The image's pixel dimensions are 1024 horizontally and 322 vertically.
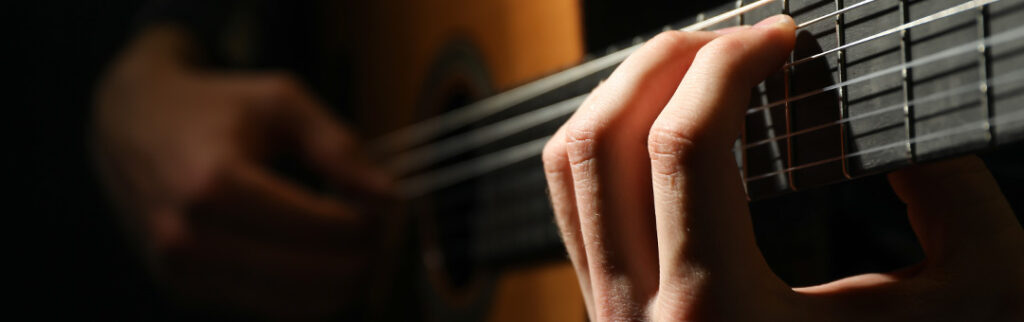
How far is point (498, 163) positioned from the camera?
2.75 feet

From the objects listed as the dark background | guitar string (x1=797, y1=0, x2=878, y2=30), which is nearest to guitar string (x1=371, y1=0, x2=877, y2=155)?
guitar string (x1=797, y1=0, x2=878, y2=30)

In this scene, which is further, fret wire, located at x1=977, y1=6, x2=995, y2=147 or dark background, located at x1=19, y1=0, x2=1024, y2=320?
dark background, located at x1=19, y1=0, x2=1024, y2=320

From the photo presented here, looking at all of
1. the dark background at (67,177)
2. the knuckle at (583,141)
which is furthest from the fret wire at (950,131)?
the dark background at (67,177)

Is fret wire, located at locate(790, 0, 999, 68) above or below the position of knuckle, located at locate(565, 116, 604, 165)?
above

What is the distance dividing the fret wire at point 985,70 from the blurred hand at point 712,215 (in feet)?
0.26

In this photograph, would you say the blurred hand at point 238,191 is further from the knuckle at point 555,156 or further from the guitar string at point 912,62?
the guitar string at point 912,62

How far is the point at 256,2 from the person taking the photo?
4.51 ft

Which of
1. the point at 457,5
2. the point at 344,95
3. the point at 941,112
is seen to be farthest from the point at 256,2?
the point at 941,112

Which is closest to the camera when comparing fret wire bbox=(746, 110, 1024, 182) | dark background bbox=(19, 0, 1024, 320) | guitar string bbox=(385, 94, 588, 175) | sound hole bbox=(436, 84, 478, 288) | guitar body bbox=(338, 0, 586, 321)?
fret wire bbox=(746, 110, 1024, 182)

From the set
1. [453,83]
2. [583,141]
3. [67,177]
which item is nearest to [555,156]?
[583,141]

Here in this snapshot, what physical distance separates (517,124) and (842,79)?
0.40 m

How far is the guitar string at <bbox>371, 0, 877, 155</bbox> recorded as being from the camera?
49 cm

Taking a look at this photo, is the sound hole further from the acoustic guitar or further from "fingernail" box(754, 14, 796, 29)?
"fingernail" box(754, 14, 796, 29)

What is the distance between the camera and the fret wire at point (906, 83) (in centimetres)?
38
